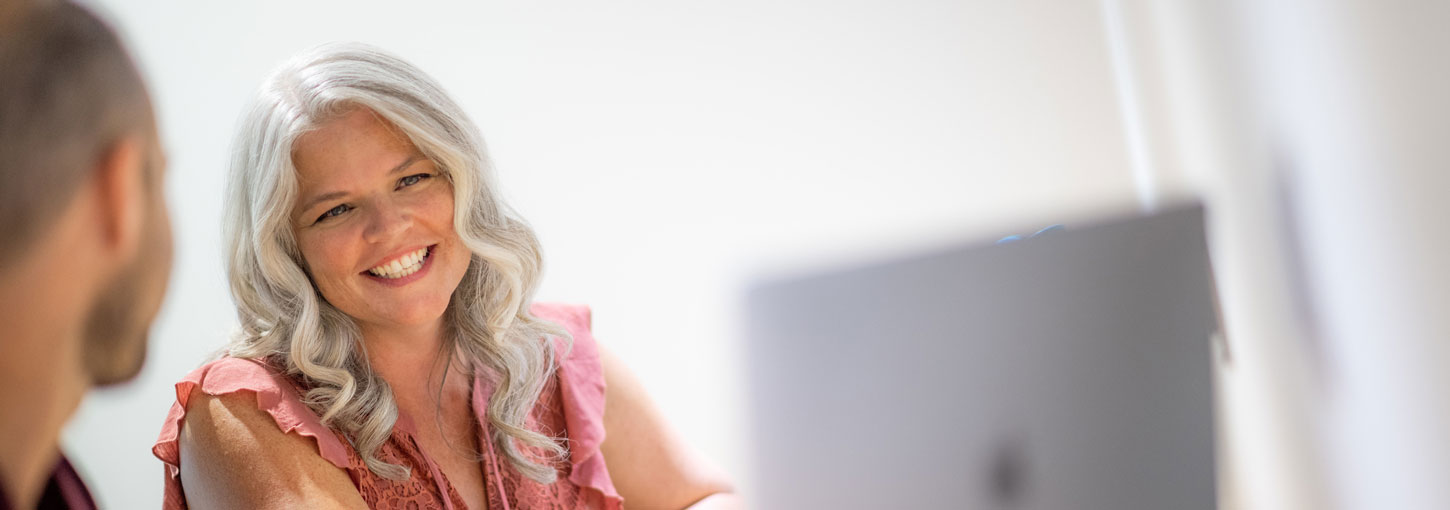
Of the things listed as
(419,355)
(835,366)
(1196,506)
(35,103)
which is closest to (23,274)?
(35,103)

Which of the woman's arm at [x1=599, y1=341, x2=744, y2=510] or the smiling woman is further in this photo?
the woman's arm at [x1=599, y1=341, x2=744, y2=510]

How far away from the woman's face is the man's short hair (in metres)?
0.40

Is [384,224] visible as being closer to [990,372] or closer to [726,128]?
[990,372]

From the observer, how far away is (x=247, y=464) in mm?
996

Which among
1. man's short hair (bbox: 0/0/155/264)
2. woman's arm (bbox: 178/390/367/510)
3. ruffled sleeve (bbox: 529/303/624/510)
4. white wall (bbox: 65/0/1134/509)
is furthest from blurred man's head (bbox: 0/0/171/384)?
white wall (bbox: 65/0/1134/509)

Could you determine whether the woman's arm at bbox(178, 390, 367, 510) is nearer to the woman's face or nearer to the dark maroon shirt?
the woman's face

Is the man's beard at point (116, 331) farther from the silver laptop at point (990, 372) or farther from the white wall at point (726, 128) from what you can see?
the white wall at point (726, 128)

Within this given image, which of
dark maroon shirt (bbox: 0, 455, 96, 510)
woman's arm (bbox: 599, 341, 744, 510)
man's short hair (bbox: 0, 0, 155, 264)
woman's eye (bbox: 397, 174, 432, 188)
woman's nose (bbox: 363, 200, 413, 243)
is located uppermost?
man's short hair (bbox: 0, 0, 155, 264)

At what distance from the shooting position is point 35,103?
623 mm

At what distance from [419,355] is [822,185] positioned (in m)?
1.00

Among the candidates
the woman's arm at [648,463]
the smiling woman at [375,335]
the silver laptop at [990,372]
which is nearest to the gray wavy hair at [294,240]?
the smiling woman at [375,335]

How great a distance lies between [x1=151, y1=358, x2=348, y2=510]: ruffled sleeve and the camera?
1017 millimetres

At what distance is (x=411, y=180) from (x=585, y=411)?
33 centimetres

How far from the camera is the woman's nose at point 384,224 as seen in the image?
1067mm
